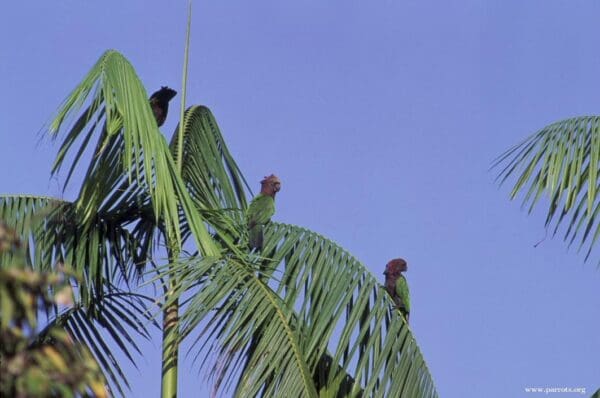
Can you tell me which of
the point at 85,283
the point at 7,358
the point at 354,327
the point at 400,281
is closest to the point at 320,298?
the point at 354,327

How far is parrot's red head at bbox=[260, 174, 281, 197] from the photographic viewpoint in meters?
6.87

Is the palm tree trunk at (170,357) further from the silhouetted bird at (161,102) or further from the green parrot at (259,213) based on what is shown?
the silhouetted bird at (161,102)

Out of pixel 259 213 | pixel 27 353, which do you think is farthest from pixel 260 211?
pixel 27 353

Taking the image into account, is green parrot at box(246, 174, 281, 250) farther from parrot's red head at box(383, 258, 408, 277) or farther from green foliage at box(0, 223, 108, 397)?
green foliage at box(0, 223, 108, 397)

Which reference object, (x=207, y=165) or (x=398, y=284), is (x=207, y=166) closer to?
(x=207, y=165)

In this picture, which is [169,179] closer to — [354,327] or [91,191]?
[91,191]

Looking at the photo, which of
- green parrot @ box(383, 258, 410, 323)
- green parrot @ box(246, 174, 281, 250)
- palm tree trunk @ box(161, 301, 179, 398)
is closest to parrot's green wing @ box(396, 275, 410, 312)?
green parrot @ box(383, 258, 410, 323)

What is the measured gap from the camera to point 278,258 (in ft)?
21.0

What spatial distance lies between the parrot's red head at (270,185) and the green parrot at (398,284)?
2.59ft

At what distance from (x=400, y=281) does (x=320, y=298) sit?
2.34 feet

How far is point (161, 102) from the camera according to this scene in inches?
273

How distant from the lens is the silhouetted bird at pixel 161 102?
692 centimetres

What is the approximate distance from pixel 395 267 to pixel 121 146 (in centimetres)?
187

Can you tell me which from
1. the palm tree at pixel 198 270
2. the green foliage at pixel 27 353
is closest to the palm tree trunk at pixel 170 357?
the palm tree at pixel 198 270
